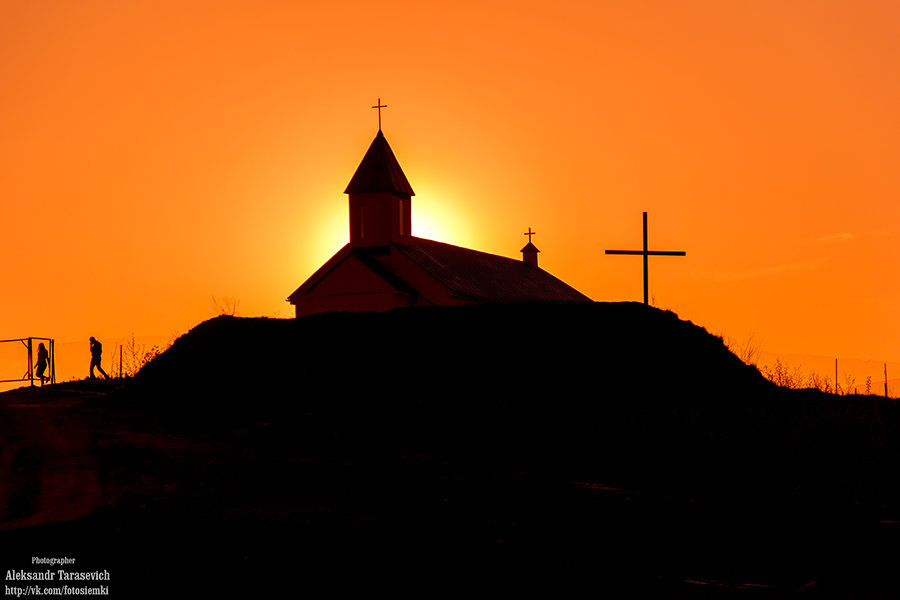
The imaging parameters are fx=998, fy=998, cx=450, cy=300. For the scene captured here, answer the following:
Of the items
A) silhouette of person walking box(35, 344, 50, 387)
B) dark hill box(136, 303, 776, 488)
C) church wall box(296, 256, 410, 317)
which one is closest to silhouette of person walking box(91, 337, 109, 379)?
silhouette of person walking box(35, 344, 50, 387)

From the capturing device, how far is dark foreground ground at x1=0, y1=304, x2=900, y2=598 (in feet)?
34.0

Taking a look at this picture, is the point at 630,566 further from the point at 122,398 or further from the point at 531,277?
the point at 531,277

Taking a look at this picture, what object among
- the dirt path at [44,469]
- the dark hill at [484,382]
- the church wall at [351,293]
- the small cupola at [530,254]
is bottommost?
the dirt path at [44,469]

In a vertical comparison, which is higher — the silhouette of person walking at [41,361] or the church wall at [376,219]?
the church wall at [376,219]

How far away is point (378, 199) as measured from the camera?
46.9 metres

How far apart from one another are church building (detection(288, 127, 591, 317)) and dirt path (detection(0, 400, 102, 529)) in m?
21.0

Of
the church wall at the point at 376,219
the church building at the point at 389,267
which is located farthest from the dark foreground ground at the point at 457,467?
the church wall at the point at 376,219

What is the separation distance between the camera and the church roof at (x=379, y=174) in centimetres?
4706

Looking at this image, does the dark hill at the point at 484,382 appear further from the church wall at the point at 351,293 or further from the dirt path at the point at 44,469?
the church wall at the point at 351,293

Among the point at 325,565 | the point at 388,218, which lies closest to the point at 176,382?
the point at 325,565

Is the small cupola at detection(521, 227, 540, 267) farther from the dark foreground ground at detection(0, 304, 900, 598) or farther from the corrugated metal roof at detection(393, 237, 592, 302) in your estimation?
the dark foreground ground at detection(0, 304, 900, 598)

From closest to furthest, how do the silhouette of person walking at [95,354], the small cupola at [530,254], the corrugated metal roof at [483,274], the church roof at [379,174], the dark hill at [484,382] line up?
1. the dark hill at [484,382]
2. the silhouette of person walking at [95,354]
3. the corrugated metal roof at [483,274]
4. the church roof at [379,174]
5. the small cupola at [530,254]

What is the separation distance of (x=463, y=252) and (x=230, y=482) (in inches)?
1449

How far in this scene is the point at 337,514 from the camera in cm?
1253
